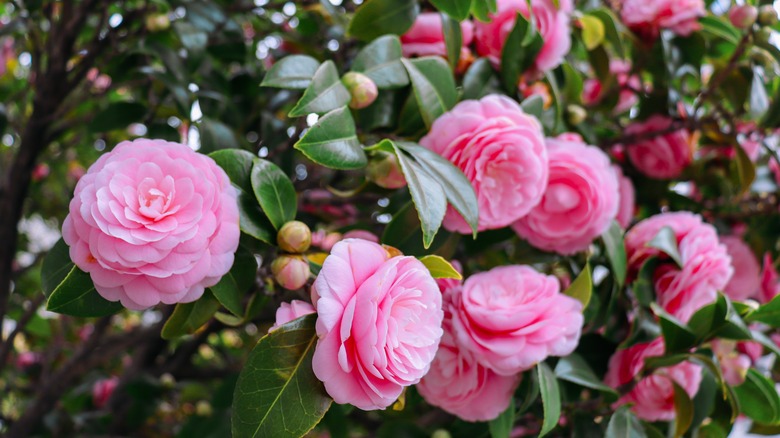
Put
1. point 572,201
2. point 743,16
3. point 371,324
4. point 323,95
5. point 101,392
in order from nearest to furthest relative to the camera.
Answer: point 371,324 → point 323,95 → point 572,201 → point 743,16 → point 101,392

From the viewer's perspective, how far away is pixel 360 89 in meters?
0.56

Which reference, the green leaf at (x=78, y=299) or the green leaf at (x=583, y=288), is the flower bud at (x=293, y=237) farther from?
the green leaf at (x=583, y=288)

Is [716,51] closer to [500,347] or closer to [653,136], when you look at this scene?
[653,136]

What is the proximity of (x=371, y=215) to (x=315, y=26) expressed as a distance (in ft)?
0.83

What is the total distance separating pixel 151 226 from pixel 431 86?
0.90ft

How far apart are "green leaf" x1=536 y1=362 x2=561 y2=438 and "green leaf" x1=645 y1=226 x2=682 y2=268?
18cm

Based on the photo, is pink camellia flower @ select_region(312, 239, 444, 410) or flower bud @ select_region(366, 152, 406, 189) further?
flower bud @ select_region(366, 152, 406, 189)

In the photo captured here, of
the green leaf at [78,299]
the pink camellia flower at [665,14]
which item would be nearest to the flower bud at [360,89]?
the green leaf at [78,299]

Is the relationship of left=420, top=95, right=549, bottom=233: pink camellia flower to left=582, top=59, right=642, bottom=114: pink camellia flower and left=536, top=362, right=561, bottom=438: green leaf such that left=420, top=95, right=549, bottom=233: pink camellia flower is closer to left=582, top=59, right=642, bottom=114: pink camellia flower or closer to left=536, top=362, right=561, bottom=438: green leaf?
left=536, top=362, right=561, bottom=438: green leaf

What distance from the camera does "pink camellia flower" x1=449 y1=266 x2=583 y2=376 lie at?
541 mm

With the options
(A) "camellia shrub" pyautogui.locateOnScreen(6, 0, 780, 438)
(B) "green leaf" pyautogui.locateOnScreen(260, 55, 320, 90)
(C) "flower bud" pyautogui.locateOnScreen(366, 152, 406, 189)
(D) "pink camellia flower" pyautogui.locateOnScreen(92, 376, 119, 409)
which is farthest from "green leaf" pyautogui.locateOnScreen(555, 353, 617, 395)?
(D) "pink camellia flower" pyautogui.locateOnScreen(92, 376, 119, 409)

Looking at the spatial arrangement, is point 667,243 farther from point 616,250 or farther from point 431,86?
point 431,86

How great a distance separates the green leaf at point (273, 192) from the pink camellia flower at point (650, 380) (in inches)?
14.3

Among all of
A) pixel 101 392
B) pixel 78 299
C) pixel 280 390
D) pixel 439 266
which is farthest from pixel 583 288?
pixel 101 392
